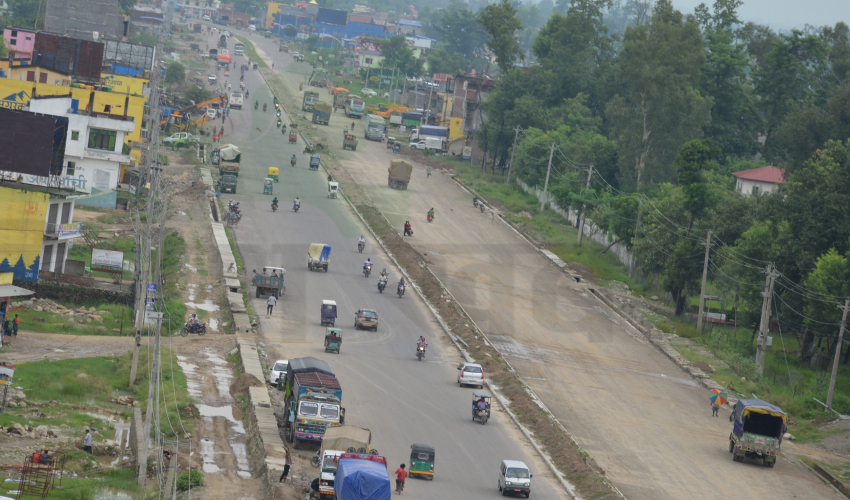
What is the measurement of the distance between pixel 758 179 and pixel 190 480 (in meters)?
80.3

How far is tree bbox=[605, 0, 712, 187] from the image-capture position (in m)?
90.8

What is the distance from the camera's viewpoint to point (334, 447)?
105ft

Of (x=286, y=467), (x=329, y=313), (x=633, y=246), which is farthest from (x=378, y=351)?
(x=633, y=246)

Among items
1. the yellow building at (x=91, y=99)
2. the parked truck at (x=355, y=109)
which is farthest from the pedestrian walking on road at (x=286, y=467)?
the parked truck at (x=355, y=109)

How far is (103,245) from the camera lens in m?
66.6

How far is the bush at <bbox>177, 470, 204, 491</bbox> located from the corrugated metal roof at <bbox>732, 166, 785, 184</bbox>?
258 feet

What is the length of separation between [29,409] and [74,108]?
187 ft

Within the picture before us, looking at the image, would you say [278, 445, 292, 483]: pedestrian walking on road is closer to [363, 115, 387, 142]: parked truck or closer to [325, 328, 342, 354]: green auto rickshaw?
[325, 328, 342, 354]: green auto rickshaw

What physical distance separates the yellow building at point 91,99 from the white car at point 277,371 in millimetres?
51674

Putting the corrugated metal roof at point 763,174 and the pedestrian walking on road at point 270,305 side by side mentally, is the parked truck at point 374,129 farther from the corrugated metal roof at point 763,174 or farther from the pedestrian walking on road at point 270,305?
the pedestrian walking on road at point 270,305

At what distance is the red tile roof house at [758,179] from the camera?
97062mm

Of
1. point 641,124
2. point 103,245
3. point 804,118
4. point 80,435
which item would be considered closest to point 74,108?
point 103,245

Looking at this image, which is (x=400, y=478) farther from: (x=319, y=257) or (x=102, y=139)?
(x=102, y=139)

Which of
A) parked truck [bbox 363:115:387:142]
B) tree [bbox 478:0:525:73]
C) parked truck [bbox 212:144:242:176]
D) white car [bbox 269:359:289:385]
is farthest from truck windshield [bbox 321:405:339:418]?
tree [bbox 478:0:525:73]
